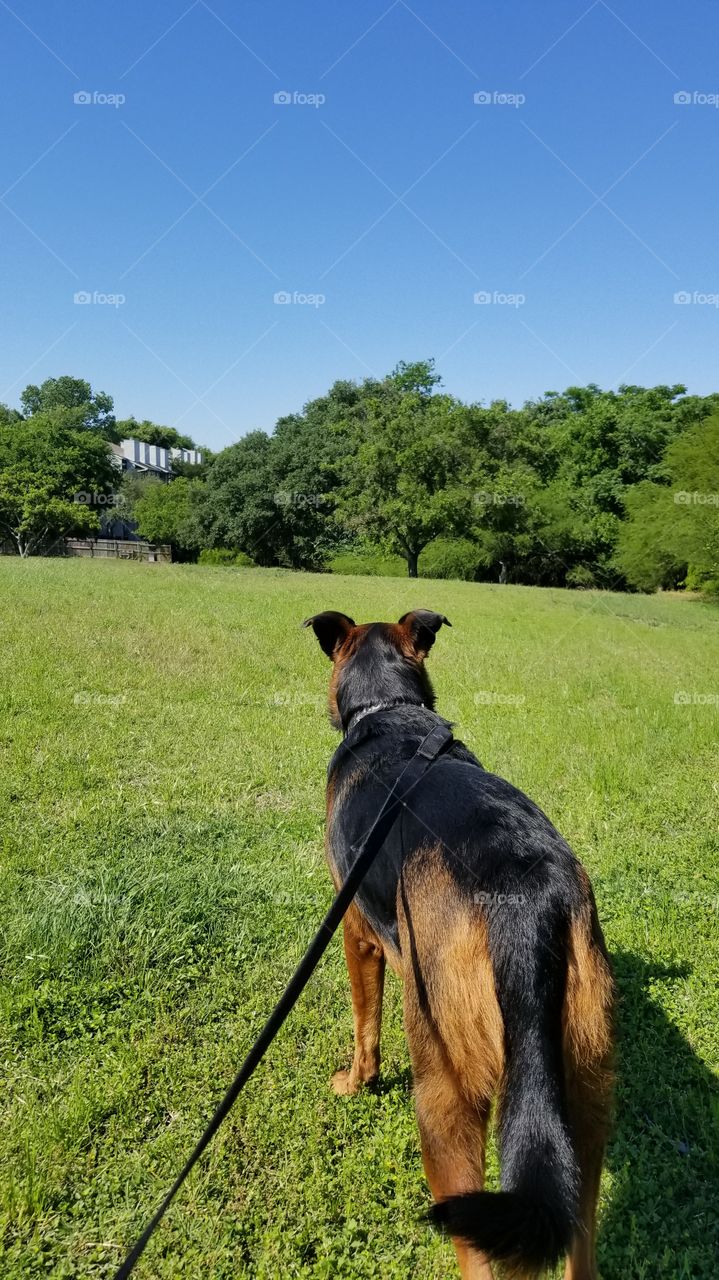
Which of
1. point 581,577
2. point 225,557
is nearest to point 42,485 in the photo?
point 225,557

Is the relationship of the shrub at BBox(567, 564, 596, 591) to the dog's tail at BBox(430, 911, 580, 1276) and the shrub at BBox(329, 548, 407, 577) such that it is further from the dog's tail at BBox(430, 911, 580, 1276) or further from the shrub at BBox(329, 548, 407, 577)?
the dog's tail at BBox(430, 911, 580, 1276)

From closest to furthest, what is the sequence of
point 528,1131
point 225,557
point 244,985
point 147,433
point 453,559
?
1. point 528,1131
2. point 244,985
3. point 225,557
4. point 453,559
5. point 147,433

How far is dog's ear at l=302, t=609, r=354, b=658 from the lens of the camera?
357 cm

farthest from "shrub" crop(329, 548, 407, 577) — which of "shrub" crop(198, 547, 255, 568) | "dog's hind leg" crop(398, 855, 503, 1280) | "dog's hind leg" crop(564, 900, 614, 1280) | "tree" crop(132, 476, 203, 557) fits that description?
"dog's hind leg" crop(564, 900, 614, 1280)

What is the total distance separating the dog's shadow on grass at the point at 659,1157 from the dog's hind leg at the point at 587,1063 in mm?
901

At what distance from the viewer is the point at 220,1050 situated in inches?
130

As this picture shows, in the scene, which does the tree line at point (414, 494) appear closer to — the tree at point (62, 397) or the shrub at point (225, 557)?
the shrub at point (225, 557)

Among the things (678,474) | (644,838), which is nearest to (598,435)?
(678,474)

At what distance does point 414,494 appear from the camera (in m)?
45.6

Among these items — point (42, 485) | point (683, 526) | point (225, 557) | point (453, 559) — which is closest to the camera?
point (683, 526)

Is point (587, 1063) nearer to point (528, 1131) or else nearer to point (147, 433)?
point (528, 1131)

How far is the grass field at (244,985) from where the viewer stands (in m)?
2.58

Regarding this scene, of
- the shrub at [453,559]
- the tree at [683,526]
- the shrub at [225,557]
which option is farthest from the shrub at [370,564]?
the tree at [683,526]

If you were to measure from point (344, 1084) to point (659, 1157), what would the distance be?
139cm
